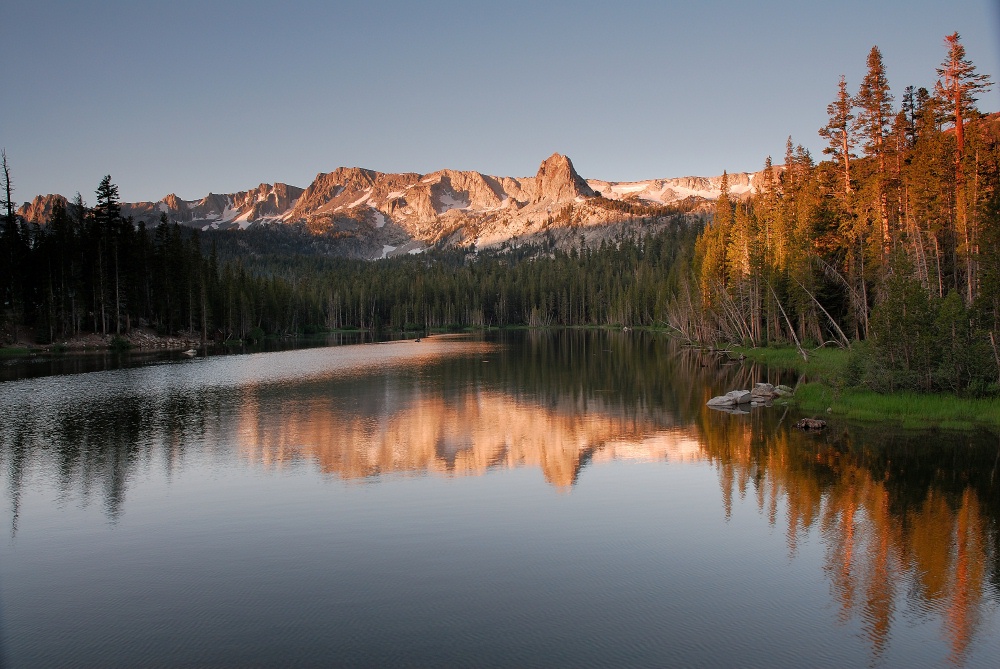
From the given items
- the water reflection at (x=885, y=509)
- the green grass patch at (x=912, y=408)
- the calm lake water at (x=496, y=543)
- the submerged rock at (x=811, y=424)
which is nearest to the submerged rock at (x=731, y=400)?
the calm lake water at (x=496, y=543)

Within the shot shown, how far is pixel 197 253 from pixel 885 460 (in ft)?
346

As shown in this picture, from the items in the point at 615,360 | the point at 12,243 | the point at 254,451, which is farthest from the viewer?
the point at 12,243

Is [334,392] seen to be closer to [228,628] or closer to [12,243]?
[228,628]

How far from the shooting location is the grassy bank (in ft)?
90.3

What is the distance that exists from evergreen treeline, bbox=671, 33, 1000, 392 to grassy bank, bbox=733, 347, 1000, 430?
829mm

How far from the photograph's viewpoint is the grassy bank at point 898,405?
27.5 m

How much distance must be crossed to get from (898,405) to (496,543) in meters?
23.1

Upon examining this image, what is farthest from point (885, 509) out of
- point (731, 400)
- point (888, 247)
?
point (888, 247)

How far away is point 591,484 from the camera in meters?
21.6

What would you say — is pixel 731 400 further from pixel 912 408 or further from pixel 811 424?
pixel 912 408

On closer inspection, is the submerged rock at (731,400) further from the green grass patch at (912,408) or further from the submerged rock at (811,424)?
the submerged rock at (811,424)

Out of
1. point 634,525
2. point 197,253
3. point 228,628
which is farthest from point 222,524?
point 197,253

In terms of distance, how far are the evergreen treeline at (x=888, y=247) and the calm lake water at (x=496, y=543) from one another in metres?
5.38

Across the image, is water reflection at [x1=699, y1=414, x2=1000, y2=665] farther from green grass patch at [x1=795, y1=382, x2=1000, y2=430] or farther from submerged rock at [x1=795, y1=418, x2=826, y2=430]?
green grass patch at [x1=795, y1=382, x2=1000, y2=430]
